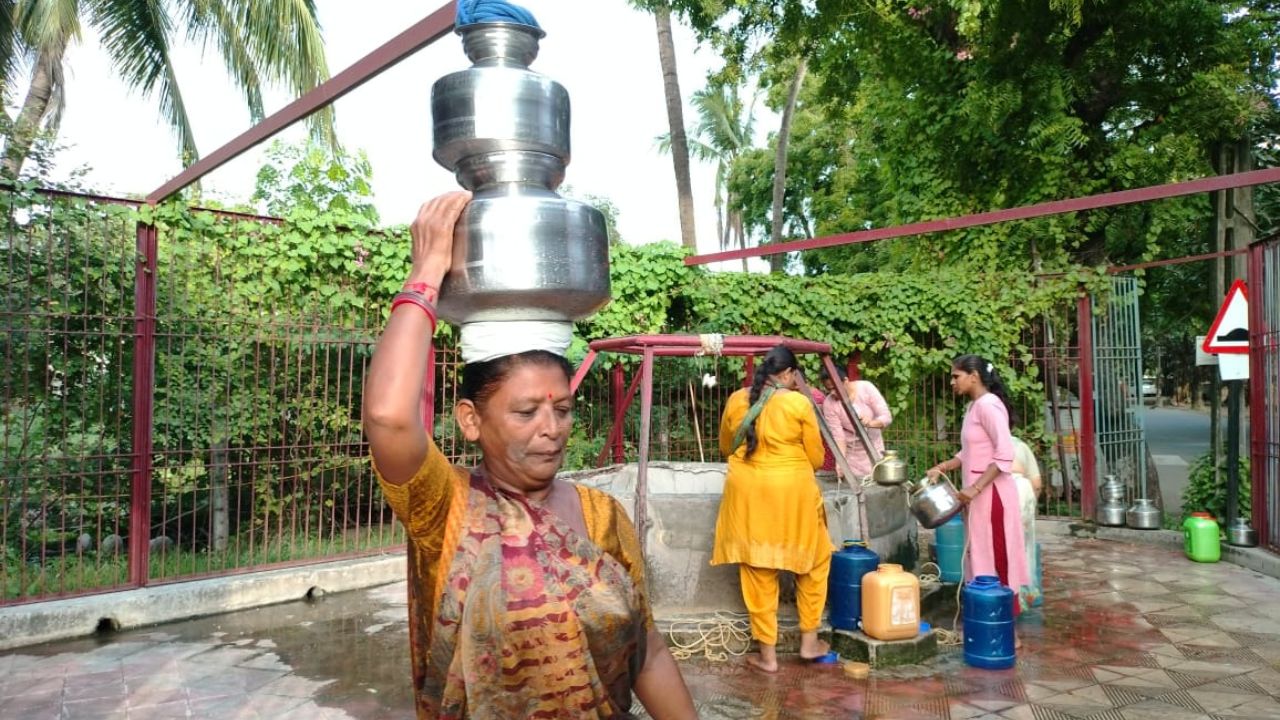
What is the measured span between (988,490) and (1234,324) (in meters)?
4.79

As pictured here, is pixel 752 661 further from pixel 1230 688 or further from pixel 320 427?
pixel 320 427

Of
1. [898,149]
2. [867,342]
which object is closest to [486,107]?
[867,342]

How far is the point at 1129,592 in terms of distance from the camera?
7.67m

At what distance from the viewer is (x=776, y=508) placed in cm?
566

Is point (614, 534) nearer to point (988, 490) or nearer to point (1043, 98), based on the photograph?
point (988, 490)

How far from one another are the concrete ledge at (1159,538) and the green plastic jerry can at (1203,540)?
0.19 m

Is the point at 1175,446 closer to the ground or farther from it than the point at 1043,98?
closer to the ground

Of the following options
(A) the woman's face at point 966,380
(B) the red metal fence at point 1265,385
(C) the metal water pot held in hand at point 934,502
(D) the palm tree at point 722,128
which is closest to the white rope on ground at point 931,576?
(C) the metal water pot held in hand at point 934,502

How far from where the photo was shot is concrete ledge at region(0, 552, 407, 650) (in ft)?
20.5

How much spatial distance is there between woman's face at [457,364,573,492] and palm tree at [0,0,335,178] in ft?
41.4

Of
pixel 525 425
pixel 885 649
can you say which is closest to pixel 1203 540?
pixel 885 649

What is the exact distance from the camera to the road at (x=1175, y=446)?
53.1 feet

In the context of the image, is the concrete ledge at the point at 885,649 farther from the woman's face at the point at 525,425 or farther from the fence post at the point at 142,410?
the fence post at the point at 142,410

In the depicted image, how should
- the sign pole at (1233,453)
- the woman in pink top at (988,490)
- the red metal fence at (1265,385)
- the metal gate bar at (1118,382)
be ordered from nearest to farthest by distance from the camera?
1. the woman in pink top at (988,490)
2. the red metal fence at (1265,385)
3. the sign pole at (1233,453)
4. the metal gate bar at (1118,382)
